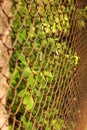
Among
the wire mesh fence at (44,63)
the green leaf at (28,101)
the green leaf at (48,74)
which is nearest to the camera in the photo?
the wire mesh fence at (44,63)

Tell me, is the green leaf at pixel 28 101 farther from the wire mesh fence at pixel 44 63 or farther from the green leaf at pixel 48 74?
the green leaf at pixel 48 74

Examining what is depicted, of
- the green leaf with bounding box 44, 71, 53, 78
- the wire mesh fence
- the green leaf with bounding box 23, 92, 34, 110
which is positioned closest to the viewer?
the wire mesh fence

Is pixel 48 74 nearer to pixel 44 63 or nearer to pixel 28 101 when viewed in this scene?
pixel 44 63

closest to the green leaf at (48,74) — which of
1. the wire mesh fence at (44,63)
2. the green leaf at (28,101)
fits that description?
the wire mesh fence at (44,63)

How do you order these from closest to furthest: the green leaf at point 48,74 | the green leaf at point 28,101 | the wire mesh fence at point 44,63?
the wire mesh fence at point 44,63, the green leaf at point 28,101, the green leaf at point 48,74

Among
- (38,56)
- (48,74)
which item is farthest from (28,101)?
(48,74)

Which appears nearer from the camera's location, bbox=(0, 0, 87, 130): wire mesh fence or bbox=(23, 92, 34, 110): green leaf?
bbox=(0, 0, 87, 130): wire mesh fence

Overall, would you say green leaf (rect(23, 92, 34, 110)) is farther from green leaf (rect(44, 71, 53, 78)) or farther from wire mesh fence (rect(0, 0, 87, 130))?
green leaf (rect(44, 71, 53, 78))

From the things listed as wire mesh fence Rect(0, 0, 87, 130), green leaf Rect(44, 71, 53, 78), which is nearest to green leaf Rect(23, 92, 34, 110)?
wire mesh fence Rect(0, 0, 87, 130)
